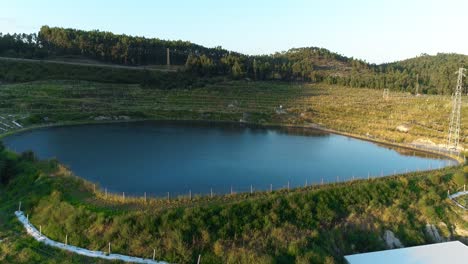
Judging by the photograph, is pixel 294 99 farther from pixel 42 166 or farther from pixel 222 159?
pixel 42 166

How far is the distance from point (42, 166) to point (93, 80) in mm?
45828

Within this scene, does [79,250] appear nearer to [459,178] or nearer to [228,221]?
[228,221]

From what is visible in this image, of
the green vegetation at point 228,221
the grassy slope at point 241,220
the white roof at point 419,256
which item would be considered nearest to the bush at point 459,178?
the grassy slope at point 241,220

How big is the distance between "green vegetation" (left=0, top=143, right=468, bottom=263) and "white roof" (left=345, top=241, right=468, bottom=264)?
1081mm

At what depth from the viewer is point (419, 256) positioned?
17328mm

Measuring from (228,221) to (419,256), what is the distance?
850cm

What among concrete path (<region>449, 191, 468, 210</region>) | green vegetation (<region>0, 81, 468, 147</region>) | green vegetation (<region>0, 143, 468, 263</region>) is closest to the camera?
green vegetation (<region>0, 143, 468, 263</region>)

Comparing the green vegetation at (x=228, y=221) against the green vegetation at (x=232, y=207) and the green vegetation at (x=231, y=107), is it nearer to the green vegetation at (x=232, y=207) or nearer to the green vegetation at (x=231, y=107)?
the green vegetation at (x=232, y=207)

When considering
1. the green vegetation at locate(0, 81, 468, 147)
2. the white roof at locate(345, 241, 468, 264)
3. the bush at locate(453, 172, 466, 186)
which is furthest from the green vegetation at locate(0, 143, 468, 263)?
the green vegetation at locate(0, 81, 468, 147)

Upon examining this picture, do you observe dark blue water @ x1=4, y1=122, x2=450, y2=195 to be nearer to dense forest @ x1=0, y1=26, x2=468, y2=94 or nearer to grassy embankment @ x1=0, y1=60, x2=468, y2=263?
grassy embankment @ x1=0, y1=60, x2=468, y2=263

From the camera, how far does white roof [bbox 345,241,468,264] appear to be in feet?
54.9

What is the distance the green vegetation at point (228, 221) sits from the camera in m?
16.1

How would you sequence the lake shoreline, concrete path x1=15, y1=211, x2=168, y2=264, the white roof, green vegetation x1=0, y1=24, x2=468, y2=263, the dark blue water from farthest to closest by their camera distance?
1. the lake shoreline
2. the dark blue water
3. the white roof
4. green vegetation x1=0, y1=24, x2=468, y2=263
5. concrete path x1=15, y1=211, x2=168, y2=264

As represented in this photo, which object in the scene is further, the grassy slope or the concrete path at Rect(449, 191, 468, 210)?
the concrete path at Rect(449, 191, 468, 210)
